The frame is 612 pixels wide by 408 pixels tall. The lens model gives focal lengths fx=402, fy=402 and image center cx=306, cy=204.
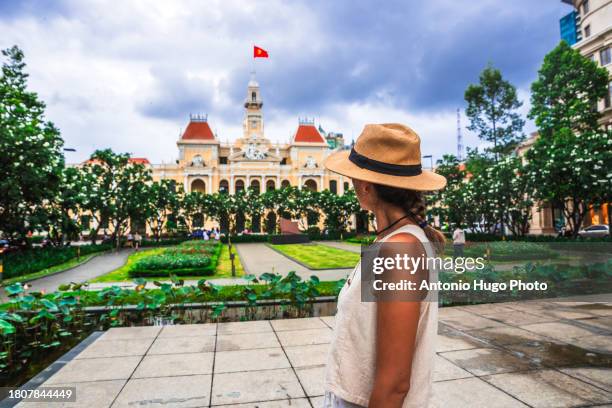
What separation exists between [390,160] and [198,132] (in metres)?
69.8

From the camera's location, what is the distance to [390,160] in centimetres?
155

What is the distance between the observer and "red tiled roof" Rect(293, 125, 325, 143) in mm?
70562

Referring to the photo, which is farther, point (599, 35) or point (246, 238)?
point (246, 238)

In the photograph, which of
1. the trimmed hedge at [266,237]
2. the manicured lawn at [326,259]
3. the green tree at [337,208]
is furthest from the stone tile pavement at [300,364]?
the green tree at [337,208]

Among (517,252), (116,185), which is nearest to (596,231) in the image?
(517,252)

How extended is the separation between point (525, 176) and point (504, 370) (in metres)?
24.3

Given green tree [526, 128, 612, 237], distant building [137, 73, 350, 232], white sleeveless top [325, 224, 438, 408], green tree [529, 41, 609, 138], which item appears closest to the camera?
white sleeveless top [325, 224, 438, 408]

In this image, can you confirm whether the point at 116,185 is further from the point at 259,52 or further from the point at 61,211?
the point at 259,52

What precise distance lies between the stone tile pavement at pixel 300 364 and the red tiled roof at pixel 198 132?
6418cm

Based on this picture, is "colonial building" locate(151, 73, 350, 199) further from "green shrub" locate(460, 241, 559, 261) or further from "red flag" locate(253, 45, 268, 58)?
"green shrub" locate(460, 241, 559, 261)

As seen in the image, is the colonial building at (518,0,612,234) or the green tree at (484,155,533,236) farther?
the colonial building at (518,0,612,234)

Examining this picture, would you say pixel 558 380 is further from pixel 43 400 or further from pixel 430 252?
pixel 43 400

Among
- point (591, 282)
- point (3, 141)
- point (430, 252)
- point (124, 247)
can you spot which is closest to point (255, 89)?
point (124, 247)

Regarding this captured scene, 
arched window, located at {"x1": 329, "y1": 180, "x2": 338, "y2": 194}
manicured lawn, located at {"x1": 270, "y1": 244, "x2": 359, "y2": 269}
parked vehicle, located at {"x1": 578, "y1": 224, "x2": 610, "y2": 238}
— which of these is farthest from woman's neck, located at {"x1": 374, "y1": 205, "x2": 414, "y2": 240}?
arched window, located at {"x1": 329, "y1": 180, "x2": 338, "y2": 194}
